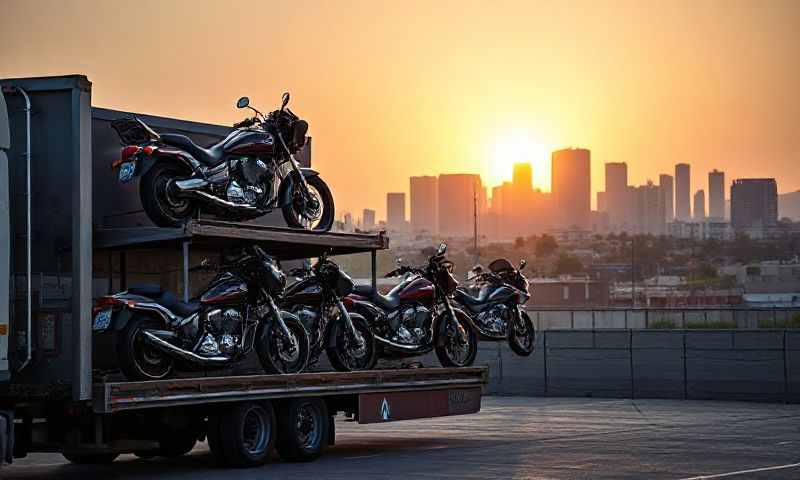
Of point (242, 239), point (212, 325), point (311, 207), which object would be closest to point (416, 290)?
point (311, 207)

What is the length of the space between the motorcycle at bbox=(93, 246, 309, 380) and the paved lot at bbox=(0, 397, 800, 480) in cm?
129

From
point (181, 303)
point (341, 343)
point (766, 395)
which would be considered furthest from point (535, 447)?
point (766, 395)

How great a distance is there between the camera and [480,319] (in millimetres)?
21969

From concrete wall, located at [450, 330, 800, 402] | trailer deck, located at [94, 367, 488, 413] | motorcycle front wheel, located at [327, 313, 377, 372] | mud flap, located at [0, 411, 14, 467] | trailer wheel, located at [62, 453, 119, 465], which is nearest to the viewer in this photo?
mud flap, located at [0, 411, 14, 467]

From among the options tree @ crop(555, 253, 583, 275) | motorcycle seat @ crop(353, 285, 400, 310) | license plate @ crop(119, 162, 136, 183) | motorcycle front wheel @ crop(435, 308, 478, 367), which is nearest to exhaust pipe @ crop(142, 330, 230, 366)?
license plate @ crop(119, 162, 136, 183)

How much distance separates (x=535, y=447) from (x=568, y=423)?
5070mm

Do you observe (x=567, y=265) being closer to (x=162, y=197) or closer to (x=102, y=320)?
(x=162, y=197)

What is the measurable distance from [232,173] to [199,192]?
784 mm

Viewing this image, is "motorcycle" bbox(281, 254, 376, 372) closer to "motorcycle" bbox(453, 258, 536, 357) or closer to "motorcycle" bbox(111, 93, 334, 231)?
"motorcycle" bbox(111, 93, 334, 231)

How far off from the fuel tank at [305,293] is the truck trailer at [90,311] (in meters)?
0.46

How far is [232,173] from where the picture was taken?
58.1 feet

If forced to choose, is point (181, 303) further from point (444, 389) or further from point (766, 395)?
point (766, 395)

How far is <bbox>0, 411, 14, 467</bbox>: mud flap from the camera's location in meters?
14.0

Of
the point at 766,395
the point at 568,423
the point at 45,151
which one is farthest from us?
the point at 766,395
